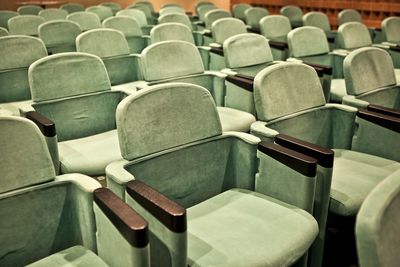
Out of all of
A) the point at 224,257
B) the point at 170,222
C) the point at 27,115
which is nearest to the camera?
the point at 170,222

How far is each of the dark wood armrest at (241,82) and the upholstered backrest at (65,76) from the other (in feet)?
2.63

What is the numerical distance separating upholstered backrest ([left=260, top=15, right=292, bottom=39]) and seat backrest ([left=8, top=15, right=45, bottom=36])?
2.45m

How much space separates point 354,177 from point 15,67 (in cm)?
224

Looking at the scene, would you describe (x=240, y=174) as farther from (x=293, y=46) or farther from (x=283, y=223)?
(x=293, y=46)

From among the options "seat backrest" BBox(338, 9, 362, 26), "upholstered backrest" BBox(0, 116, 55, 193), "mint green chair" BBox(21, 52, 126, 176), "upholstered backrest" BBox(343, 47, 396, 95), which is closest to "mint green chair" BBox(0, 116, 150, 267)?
"upholstered backrest" BBox(0, 116, 55, 193)

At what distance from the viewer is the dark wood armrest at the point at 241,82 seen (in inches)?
103

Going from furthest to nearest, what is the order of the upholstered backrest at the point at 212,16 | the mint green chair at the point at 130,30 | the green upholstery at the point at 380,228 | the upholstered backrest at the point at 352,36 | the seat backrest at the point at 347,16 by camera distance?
the seat backrest at the point at 347,16
the upholstered backrest at the point at 212,16
the mint green chair at the point at 130,30
the upholstered backrest at the point at 352,36
the green upholstery at the point at 380,228

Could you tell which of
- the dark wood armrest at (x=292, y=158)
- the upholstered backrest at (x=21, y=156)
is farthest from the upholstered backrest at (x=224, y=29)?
the upholstered backrest at (x=21, y=156)

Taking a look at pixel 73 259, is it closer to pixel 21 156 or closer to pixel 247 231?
pixel 21 156

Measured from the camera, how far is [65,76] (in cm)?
235

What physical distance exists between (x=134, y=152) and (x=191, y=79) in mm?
1359

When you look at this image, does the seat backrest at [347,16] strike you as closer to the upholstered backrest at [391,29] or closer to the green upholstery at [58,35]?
the upholstered backrest at [391,29]

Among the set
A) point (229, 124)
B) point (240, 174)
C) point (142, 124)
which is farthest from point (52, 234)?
point (229, 124)

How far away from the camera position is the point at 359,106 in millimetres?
2357
